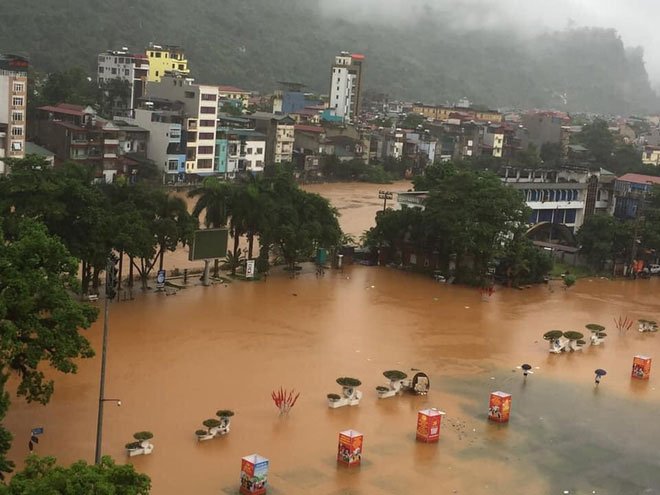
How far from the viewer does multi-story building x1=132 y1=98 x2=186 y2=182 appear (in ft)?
159

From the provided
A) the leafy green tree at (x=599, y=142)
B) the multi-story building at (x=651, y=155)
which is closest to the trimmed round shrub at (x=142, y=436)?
the leafy green tree at (x=599, y=142)

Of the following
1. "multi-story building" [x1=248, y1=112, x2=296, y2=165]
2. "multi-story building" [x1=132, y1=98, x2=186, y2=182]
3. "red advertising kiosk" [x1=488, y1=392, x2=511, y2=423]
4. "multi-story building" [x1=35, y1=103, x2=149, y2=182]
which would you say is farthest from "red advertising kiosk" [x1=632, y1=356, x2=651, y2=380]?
"multi-story building" [x1=248, y1=112, x2=296, y2=165]

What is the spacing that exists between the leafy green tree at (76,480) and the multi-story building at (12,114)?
33.2 m

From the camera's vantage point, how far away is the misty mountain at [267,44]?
95.9m

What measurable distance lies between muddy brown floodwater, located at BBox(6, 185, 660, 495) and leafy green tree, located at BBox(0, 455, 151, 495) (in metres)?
3.89

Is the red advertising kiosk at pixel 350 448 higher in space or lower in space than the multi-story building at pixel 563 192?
lower

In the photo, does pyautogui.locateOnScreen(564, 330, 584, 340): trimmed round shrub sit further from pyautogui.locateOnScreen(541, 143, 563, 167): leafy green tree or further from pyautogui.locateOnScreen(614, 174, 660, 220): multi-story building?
pyautogui.locateOnScreen(541, 143, 563, 167): leafy green tree

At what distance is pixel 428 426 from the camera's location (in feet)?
52.0

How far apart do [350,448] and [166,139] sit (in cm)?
3605

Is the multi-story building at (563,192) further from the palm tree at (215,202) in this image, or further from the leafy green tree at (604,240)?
the palm tree at (215,202)

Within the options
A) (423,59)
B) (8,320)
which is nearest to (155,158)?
(8,320)

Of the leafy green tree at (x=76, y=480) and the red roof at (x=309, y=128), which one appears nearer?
the leafy green tree at (x=76, y=480)

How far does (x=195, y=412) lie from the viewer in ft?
53.8

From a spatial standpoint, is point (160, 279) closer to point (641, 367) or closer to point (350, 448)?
point (350, 448)
